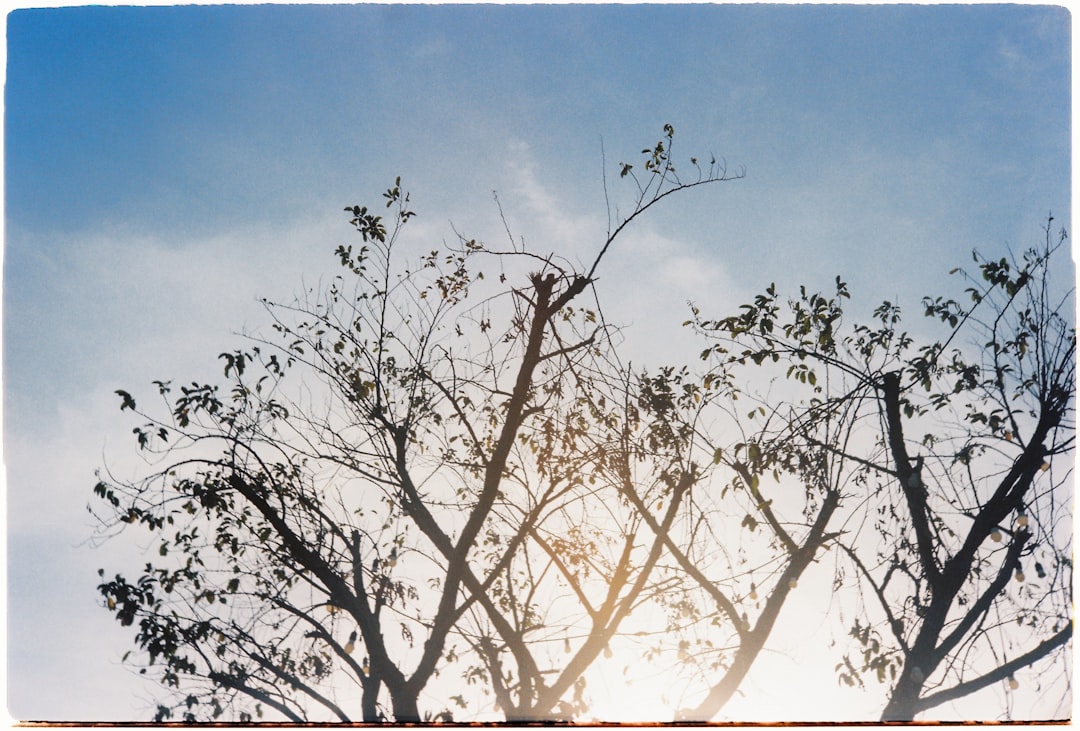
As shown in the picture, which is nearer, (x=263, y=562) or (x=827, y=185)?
(x=827, y=185)

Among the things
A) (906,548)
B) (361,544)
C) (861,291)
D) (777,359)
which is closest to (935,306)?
(861,291)

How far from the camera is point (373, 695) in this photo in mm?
2982

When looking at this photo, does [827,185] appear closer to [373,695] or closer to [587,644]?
[587,644]

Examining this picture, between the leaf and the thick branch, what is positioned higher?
the leaf

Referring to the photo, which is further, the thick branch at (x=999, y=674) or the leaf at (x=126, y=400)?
the leaf at (x=126, y=400)

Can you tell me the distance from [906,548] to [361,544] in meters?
2.41

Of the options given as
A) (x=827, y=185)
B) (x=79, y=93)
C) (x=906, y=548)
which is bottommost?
(x=906, y=548)

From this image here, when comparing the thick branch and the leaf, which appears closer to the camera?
the thick branch

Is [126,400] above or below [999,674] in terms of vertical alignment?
above

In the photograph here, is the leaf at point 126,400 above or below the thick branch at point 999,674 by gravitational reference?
above

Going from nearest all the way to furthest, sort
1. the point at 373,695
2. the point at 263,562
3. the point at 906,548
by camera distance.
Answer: the point at 373,695
the point at 906,548
the point at 263,562

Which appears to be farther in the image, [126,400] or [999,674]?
[126,400]

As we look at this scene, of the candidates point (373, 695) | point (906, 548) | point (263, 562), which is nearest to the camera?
point (373, 695)

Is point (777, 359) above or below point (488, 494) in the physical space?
above
